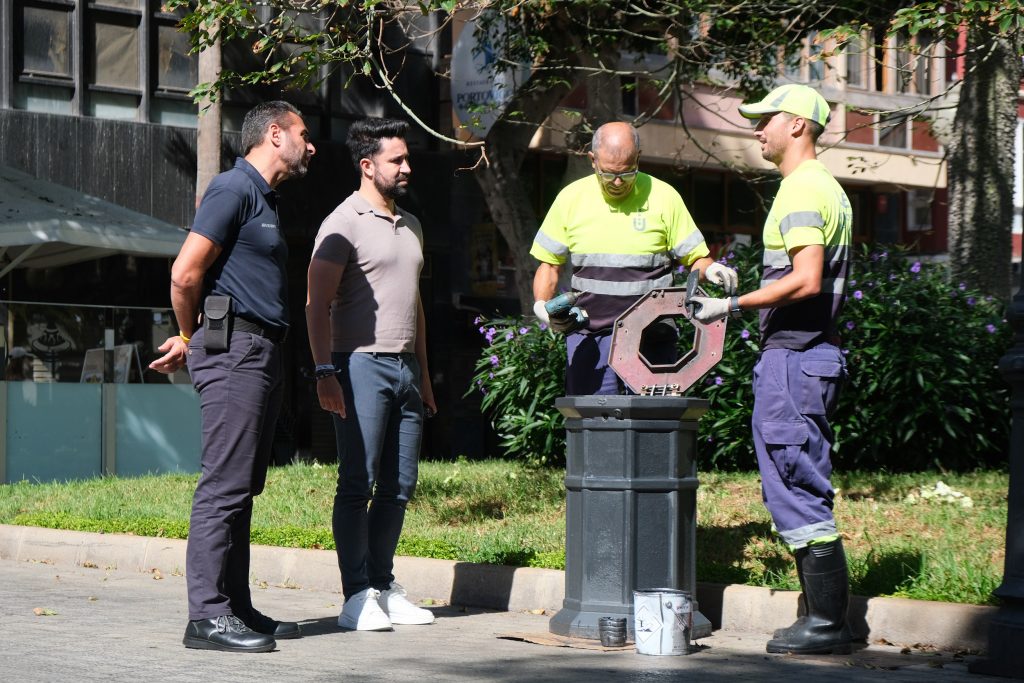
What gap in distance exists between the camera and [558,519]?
9.41 metres

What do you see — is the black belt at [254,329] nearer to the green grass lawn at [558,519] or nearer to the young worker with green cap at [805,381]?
the young worker with green cap at [805,381]

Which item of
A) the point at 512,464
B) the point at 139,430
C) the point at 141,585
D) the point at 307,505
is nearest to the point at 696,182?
the point at 139,430

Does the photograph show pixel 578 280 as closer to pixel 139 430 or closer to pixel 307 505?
pixel 307 505

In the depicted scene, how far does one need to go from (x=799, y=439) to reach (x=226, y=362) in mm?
2131

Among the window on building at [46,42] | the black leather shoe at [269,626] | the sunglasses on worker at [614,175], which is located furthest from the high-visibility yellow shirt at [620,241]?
the window on building at [46,42]

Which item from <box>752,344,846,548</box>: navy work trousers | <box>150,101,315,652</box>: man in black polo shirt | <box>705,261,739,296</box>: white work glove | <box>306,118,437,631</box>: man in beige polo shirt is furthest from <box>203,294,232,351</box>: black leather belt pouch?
<box>752,344,846,548</box>: navy work trousers

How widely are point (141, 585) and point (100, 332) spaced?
8528 mm

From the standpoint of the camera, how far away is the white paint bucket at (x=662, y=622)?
591 centimetres

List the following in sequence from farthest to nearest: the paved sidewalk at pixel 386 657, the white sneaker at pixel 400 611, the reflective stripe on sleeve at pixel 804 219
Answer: the white sneaker at pixel 400 611 → the reflective stripe on sleeve at pixel 804 219 → the paved sidewalk at pixel 386 657

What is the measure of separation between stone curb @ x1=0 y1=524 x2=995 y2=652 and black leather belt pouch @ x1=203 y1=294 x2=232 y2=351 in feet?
7.17

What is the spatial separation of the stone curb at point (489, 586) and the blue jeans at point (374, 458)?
2.77 ft

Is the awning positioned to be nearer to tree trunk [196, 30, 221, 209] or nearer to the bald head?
tree trunk [196, 30, 221, 209]

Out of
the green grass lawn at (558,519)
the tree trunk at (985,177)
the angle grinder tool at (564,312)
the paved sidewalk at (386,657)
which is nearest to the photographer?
the paved sidewalk at (386,657)

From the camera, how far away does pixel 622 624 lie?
611 cm
